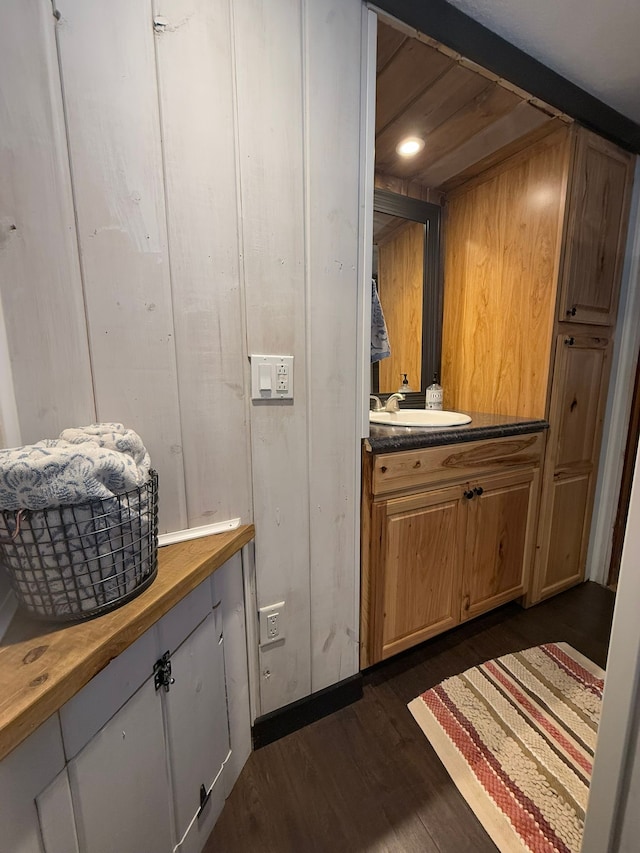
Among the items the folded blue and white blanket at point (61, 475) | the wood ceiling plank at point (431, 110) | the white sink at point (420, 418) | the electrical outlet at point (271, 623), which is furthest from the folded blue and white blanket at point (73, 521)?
the wood ceiling plank at point (431, 110)

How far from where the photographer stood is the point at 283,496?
3.14 ft

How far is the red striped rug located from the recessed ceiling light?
2.18 m

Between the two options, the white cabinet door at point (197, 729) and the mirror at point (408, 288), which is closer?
the white cabinet door at point (197, 729)

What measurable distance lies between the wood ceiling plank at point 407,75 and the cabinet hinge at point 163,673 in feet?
5.75

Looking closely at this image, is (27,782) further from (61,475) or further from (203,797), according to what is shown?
(203,797)

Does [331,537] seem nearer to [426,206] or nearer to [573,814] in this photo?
[573,814]

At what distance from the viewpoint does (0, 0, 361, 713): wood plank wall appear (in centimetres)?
63

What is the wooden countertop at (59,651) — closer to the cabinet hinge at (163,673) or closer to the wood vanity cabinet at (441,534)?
the cabinet hinge at (163,673)

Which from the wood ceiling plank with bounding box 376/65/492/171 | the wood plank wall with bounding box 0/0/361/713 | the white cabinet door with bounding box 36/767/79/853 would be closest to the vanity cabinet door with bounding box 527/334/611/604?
the wood ceiling plank with bounding box 376/65/492/171

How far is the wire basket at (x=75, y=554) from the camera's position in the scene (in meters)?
0.49

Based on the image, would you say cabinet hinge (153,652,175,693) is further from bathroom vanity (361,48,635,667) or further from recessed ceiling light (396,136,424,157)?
recessed ceiling light (396,136,424,157)

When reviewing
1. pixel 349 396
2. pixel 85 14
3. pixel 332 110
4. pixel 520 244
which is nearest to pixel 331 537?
pixel 349 396

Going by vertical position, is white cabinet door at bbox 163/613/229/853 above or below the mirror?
below

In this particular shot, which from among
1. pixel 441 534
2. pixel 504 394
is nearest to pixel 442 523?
pixel 441 534
